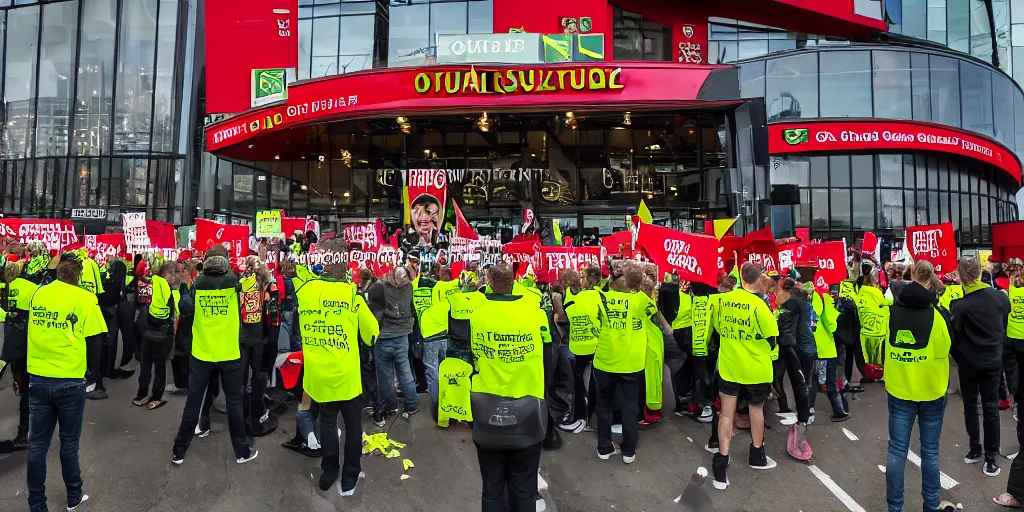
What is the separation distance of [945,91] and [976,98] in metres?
1.82

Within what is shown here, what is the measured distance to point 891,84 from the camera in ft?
69.4

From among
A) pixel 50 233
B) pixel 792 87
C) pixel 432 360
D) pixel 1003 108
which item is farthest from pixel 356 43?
pixel 1003 108

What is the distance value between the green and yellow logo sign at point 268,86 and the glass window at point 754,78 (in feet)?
52.5

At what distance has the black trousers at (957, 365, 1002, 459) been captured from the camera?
5.34 m

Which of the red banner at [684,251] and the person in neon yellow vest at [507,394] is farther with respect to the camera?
the red banner at [684,251]

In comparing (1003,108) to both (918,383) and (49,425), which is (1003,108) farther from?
(49,425)

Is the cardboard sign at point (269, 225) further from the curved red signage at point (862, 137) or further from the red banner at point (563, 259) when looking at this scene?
the curved red signage at point (862, 137)

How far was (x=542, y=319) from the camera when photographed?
162 inches

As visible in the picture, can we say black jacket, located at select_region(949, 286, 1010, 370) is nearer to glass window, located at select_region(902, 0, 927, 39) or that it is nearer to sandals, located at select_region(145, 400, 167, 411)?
sandals, located at select_region(145, 400, 167, 411)

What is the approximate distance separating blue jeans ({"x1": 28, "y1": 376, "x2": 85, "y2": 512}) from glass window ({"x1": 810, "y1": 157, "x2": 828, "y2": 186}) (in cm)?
2255

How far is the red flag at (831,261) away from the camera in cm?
762

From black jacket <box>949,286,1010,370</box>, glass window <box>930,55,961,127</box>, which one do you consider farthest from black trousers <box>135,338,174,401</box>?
glass window <box>930,55,961,127</box>

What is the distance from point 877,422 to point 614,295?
4.04 meters

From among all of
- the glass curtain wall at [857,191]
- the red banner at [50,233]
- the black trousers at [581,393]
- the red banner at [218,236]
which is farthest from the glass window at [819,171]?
the red banner at [50,233]
